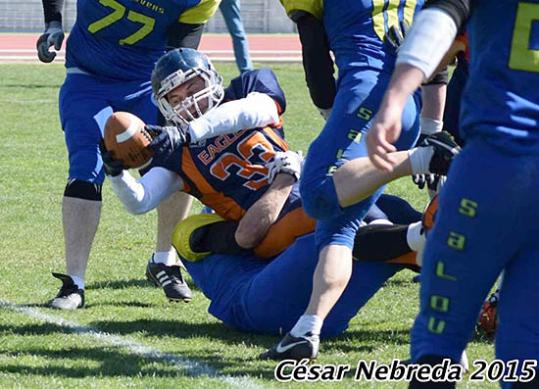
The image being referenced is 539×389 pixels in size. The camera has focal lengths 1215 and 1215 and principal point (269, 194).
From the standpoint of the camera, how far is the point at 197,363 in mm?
4562

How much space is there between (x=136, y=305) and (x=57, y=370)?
4.23ft

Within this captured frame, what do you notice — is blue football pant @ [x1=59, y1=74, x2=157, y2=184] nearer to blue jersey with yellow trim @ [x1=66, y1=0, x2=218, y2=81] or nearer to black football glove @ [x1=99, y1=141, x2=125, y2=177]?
blue jersey with yellow trim @ [x1=66, y1=0, x2=218, y2=81]

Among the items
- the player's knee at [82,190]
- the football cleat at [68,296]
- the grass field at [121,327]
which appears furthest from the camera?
the player's knee at [82,190]

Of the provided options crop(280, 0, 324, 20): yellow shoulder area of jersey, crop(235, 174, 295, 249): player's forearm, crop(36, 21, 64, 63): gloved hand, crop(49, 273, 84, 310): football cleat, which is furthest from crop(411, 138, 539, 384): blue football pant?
crop(36, 21, 64, 63): gloved hand

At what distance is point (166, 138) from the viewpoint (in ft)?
15.4

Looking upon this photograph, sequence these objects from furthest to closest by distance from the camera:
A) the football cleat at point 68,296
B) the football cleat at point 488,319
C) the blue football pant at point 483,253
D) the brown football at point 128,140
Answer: the football cleat at point 68,296 < the football cleat at point 488,319 < the brown football at point 128,140 < the blue football pant at point 483,253

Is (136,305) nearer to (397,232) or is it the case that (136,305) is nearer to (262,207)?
(262,207)

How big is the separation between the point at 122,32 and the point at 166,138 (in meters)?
1.53

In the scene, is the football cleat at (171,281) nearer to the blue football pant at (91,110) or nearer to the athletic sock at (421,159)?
the blue football pant at (91,110)

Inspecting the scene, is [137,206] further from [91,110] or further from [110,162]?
[91,110]

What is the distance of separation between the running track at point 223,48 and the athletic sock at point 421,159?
17.5 meters

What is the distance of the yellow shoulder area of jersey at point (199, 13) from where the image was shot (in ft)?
20.0

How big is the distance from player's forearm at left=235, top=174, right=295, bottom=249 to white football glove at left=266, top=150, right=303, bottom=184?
0.03 metres

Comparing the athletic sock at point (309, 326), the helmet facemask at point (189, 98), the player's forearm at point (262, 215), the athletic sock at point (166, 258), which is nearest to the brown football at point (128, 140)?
the helmet facemask at point (189, 98)
